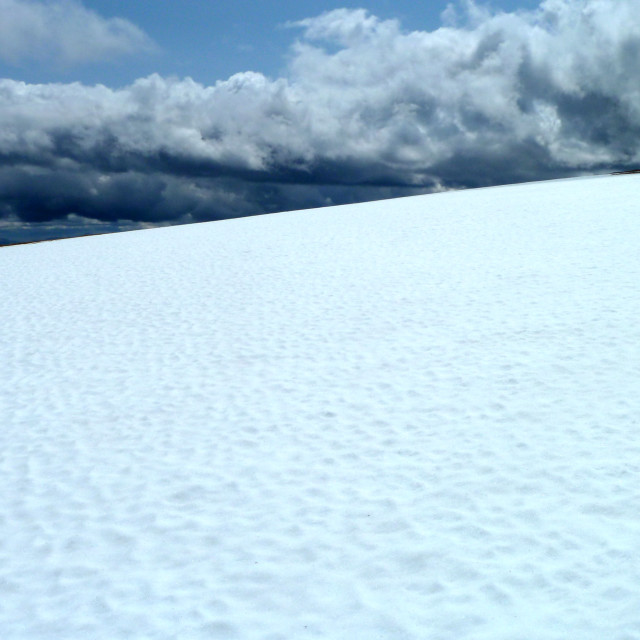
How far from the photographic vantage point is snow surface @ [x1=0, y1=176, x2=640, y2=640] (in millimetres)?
4078

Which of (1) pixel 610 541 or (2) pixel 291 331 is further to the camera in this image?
(2) pixel 291 331

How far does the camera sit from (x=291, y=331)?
1041 centimetres

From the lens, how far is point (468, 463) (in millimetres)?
5688

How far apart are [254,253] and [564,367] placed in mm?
11772

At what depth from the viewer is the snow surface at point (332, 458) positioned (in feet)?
13.4

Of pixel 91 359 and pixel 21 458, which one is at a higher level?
pixel 91 359

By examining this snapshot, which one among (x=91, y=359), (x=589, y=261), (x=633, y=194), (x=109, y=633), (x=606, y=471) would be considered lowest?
(x=109, y=633)

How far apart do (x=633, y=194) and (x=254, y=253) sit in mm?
14268

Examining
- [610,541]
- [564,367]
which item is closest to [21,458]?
[610,541]

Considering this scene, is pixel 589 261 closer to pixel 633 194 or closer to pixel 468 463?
pixel 468 463

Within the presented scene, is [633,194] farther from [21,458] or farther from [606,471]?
[21,458]

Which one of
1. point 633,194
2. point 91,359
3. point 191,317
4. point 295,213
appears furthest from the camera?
point 295,213

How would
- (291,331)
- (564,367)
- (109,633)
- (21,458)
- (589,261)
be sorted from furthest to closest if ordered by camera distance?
(589,261), (291,331), (564,367), (21,458), (109,633)

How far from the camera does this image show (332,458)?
612cm
